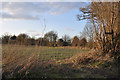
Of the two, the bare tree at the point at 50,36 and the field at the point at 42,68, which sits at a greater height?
the bare tree at the point at 50,36

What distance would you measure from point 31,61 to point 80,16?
9517 mm

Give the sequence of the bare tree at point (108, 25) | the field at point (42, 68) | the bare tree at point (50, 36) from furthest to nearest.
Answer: the bare tree at point (50, 36), the bare tree at point (108, 25), the field at point (42, 68)

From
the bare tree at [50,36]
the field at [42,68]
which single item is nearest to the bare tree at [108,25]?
the field at [42,68]

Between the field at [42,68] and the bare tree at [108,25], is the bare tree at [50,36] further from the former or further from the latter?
the bare tree at [108,25]

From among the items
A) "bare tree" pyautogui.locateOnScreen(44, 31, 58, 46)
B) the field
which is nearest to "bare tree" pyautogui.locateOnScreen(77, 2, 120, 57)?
the field

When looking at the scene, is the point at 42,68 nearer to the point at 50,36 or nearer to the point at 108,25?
the point at 108,25

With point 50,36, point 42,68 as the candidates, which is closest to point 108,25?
point 42,68

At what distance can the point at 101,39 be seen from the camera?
258 inches

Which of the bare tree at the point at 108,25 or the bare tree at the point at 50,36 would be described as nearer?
the bare tree at the point at 108,25

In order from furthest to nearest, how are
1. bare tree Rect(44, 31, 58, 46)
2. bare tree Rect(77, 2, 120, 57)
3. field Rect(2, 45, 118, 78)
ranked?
bare tree Rect(44, 31, 58, 46) → bare tree Rect(77, 2, 120, 57) → field Rect(2, 45, 118, 78)

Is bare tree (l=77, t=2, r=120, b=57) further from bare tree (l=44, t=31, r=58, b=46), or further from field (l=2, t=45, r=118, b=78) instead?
bare tree (l=44, t=31, r=58, b=46)

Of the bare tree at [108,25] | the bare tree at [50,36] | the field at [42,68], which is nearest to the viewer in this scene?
the field at [42,68]

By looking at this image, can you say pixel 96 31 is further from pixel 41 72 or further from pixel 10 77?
pixel 10 77

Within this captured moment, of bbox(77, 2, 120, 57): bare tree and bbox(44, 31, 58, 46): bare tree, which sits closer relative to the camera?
bbox(77, 2, 120, 57): bare tree
